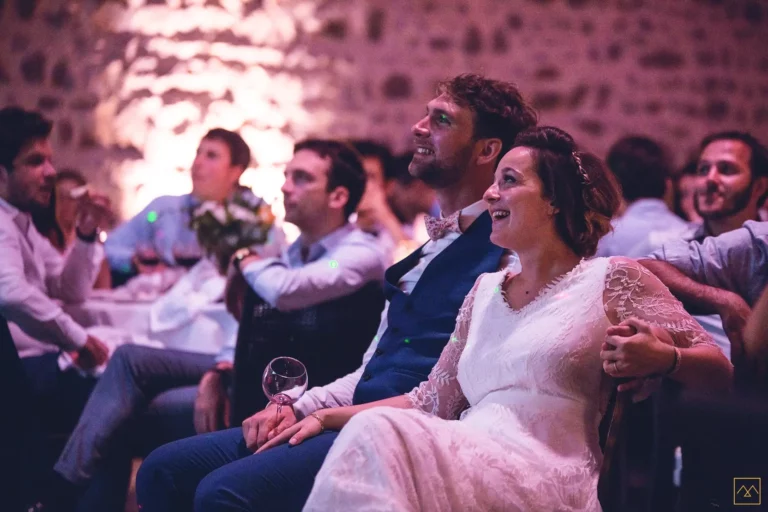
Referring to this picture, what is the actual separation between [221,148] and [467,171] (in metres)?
2.72

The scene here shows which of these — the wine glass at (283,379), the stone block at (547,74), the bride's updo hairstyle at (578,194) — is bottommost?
the wine glass at (283,379)

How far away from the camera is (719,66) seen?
7637mm

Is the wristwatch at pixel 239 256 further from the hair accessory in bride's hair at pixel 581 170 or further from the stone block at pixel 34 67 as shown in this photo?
the stone block at pixel 34 67

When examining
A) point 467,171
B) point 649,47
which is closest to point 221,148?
point 467,171

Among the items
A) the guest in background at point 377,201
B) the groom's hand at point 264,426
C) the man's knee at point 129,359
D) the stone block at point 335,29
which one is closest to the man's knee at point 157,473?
the groom's hand at point 264,426

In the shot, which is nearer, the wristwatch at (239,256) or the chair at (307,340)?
the chair at (307,340)

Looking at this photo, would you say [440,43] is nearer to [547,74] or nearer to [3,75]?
[547,74]

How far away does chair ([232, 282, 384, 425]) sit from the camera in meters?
2.97

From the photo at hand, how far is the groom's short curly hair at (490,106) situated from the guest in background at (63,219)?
6.14 feet

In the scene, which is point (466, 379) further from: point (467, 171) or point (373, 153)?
point (373, 153)

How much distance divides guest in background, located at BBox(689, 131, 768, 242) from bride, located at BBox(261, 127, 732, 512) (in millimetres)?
1068

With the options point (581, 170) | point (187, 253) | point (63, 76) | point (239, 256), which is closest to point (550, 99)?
point (187, 253)

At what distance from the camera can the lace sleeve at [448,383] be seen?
224 centimetres

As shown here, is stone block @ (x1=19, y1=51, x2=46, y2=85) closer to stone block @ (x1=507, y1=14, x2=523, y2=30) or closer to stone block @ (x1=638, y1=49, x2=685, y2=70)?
stone block @ (x1=507, y1=14, x2=523, y2=30)
